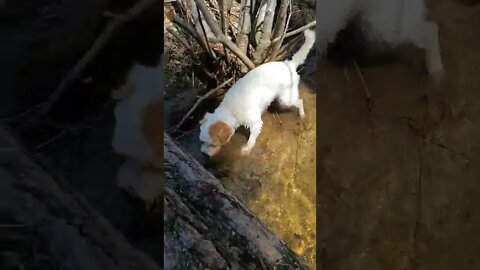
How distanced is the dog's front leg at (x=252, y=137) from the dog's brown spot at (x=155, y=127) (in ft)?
0.75

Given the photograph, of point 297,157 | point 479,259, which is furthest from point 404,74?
point 479,259

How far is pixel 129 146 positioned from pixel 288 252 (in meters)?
0.51

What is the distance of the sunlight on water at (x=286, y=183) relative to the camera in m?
1.65

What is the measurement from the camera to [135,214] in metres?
1.69

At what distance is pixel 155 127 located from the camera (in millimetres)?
1688

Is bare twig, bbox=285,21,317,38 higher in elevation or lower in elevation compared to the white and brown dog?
higher

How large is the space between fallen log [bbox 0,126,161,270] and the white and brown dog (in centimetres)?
14

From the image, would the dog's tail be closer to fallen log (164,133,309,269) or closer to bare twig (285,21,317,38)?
bare twig (285,21,317,38)

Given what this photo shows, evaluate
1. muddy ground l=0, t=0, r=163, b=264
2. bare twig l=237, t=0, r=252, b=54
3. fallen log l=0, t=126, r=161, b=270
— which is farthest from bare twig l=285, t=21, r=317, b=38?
fallen log l=0, t=126, r=161, b=270

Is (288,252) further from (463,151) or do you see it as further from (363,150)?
(463,151)

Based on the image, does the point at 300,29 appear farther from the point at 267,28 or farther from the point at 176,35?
the point at 176,35

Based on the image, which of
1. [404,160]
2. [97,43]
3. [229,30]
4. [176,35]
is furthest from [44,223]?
[404,160]

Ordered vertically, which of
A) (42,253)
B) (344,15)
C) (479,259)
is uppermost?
(344,15)

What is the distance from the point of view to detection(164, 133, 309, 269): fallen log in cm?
164
